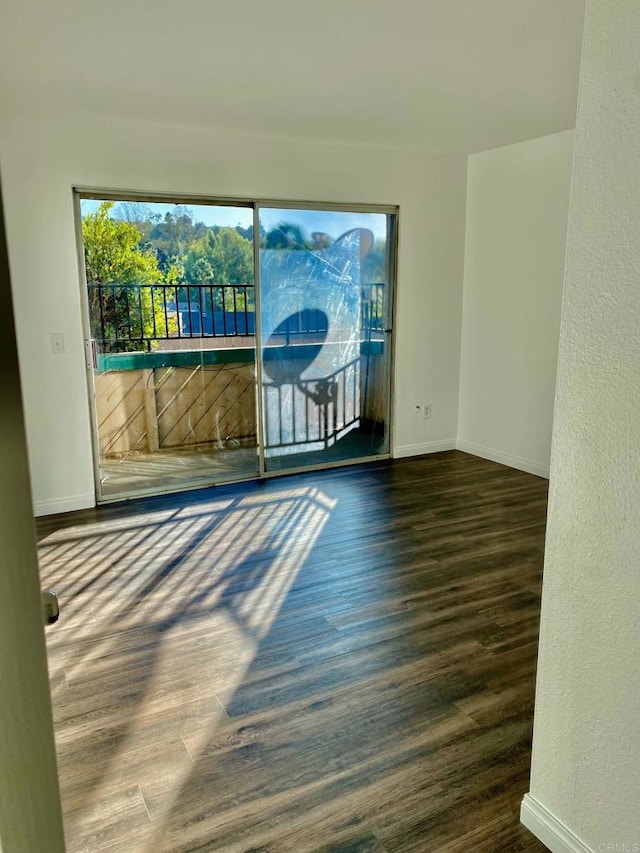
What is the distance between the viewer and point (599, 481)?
60.1 inches

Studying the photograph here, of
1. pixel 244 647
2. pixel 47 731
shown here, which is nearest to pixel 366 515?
pixel 244 647

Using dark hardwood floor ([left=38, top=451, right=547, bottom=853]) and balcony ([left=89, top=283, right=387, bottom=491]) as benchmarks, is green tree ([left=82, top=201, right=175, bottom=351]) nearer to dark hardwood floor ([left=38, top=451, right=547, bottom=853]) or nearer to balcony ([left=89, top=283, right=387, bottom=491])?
balcony ([left=89, top=283, right=387, bottom=491])

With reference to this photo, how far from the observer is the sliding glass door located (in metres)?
4.45

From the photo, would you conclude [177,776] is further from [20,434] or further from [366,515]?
[366,515]

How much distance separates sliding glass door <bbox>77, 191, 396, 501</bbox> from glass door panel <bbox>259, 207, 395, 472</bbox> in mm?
11

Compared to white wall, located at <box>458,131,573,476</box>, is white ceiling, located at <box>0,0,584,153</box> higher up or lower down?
higher up

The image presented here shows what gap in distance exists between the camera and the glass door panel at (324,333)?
4.93m

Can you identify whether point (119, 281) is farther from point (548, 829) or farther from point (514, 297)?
point (548, 829)

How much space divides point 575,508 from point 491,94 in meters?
2.92

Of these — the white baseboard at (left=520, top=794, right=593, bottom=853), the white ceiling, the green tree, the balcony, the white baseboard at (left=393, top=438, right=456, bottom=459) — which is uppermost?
the white ceiling

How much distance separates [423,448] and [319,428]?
1093mm

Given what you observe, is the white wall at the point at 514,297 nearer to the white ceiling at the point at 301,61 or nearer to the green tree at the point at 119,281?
the white ceiling at the point at 301,61

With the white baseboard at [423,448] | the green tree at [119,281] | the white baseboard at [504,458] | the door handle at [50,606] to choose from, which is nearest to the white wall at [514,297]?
the white baseboard at [504,458]

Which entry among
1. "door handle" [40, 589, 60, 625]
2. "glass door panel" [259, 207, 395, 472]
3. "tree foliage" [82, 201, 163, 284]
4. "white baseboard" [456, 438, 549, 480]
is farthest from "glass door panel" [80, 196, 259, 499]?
"door handle" [40, 589, 60, 625]
